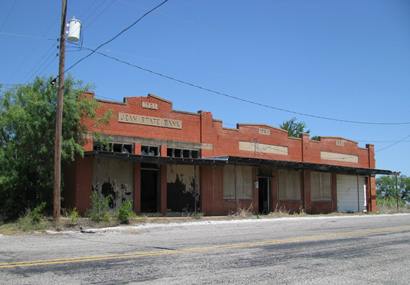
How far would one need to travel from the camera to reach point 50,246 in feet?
44.0

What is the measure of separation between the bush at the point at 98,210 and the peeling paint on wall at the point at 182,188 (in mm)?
5054

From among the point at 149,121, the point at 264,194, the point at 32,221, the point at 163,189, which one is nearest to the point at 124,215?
the point at 32,221

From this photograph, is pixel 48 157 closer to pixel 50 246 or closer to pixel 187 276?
pixel 50 246

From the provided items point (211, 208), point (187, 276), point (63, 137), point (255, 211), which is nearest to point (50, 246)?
point (187, 276)

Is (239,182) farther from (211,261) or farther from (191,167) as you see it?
(211,261)

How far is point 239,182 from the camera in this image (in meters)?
30.1

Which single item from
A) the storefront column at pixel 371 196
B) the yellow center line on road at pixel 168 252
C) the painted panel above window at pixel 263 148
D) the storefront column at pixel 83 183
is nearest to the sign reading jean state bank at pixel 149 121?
the storefront column at pixel 83 183

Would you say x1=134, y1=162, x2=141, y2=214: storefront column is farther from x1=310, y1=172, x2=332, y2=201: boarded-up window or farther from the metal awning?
x1=310, y1=172, x2=332, y2=201: boarded-up window

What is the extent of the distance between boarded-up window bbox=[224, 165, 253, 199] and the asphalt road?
1392 cm

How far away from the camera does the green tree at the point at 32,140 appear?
21.8 metres

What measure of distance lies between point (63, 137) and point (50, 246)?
9851mm

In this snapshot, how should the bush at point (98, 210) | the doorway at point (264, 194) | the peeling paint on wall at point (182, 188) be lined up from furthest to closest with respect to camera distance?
the doorway at point (264, 194) < the peeling paint on wall at point (182, 188) < the bush at point (98, 210)

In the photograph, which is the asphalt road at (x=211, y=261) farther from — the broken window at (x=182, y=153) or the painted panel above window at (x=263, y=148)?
the painted panel above window at (x=263, y=148)

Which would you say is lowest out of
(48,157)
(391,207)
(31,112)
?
(391,207)
